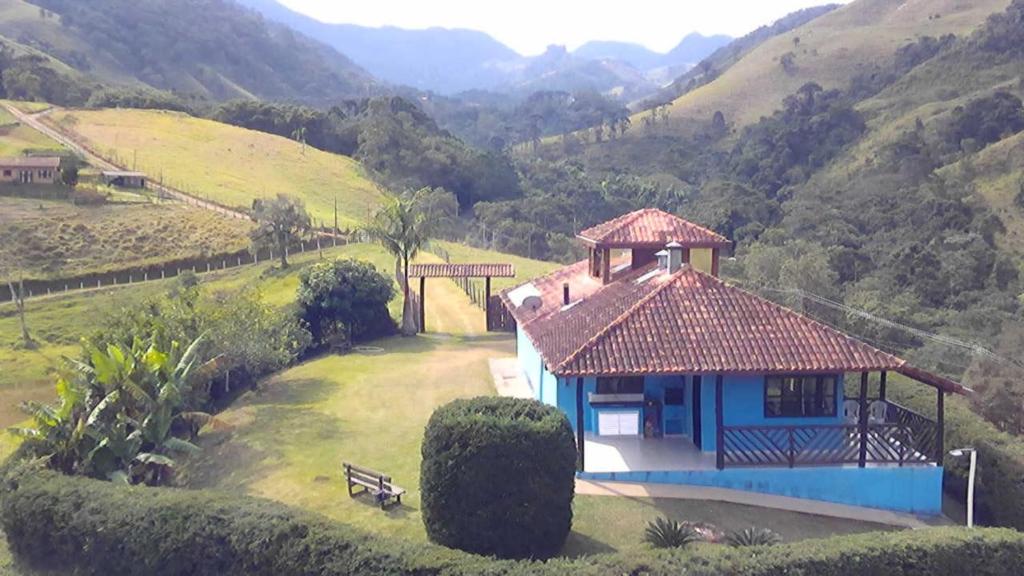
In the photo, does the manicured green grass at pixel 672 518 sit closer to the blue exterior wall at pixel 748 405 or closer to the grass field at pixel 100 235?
the blue exterior wall at pixel 748 405

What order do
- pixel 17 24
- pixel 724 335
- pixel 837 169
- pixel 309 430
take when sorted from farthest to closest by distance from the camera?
pixel 17 24 → pixel 837 169 → pixel 309 430 → pixel 724 335

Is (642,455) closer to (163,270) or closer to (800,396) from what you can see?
(800,396)

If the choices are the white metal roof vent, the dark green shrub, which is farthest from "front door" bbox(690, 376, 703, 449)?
the dark green shrub

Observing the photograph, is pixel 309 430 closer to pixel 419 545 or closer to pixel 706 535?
pixel 419 545

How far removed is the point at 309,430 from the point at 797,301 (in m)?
26.8

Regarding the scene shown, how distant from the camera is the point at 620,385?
20422 millimetres

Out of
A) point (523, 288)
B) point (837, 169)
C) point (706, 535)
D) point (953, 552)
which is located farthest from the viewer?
point (837, 169)

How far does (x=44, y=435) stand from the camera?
19.4 metres

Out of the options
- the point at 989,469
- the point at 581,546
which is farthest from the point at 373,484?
the point at 989,469

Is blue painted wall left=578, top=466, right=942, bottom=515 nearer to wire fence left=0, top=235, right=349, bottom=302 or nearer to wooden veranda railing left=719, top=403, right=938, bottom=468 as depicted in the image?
wooden veranda railing left=719, top=403, right=938, bottom=468

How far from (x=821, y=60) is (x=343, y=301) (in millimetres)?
149640

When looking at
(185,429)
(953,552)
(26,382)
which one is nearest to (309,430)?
(185,429)

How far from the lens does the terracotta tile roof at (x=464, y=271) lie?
35938 mm

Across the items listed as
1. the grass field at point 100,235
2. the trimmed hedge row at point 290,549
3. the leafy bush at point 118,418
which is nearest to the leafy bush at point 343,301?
the leafy bush at point 118,418
